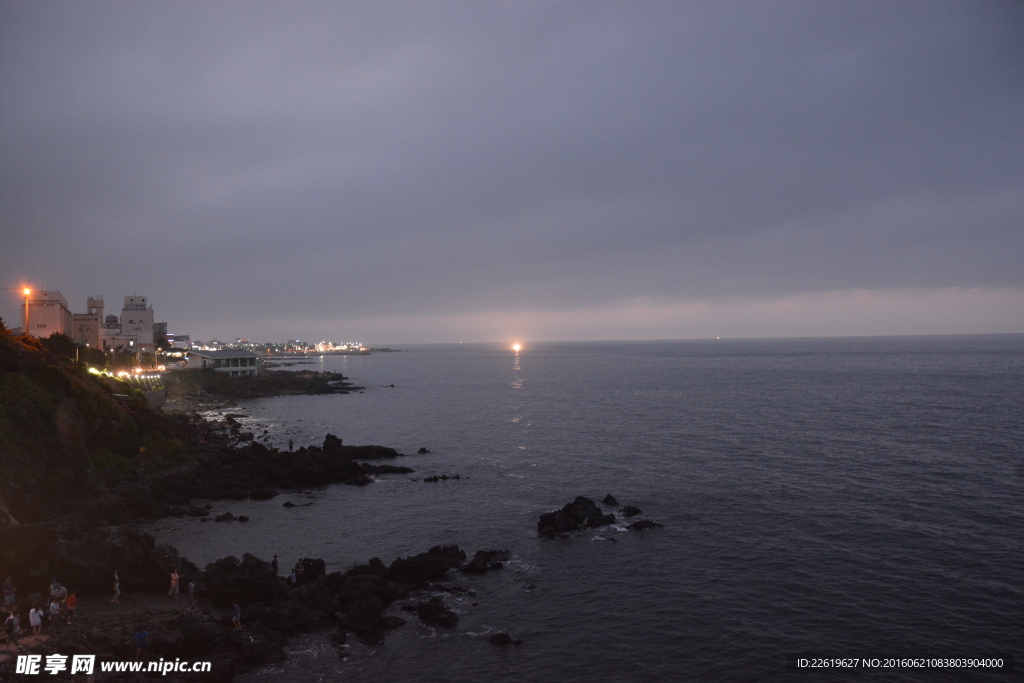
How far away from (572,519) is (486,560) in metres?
8.55

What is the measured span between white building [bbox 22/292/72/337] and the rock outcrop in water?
3930 inches

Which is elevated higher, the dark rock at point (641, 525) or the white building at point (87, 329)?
the white building at point (87, 329)

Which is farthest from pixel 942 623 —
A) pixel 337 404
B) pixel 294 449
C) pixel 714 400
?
pixel 337 404

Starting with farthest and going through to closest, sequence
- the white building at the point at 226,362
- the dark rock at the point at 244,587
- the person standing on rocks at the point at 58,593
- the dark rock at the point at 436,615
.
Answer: the white building at the point at 226,362 → the dark rock at the point at 244,587 → the dark rock at the point at 436,615 → the person standing on rocks at the point at 58,593

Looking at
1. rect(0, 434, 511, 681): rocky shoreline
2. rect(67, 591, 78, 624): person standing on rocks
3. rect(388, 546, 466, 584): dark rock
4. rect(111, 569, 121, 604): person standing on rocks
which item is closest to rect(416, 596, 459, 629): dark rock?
rect(0, 434, 511, 681): rocky shoreline

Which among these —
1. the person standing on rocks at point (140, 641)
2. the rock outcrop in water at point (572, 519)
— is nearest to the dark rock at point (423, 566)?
the rock outcrop in water at point (572, 519)

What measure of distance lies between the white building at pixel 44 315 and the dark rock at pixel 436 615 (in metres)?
103

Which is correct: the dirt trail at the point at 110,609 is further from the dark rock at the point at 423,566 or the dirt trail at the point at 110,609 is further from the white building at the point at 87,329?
the white building at the point at 87,329

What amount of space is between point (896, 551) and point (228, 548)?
132 feet

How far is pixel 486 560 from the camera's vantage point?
1305 inches

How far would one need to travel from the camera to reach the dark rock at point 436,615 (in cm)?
2630

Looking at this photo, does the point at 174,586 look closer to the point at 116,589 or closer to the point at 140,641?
the point at 116,589

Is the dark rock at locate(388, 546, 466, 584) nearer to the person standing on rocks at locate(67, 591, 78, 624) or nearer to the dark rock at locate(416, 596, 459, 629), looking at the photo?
the dark rock at locate(416, 596, 459, 629)

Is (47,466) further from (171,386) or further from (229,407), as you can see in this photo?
(171,386)
